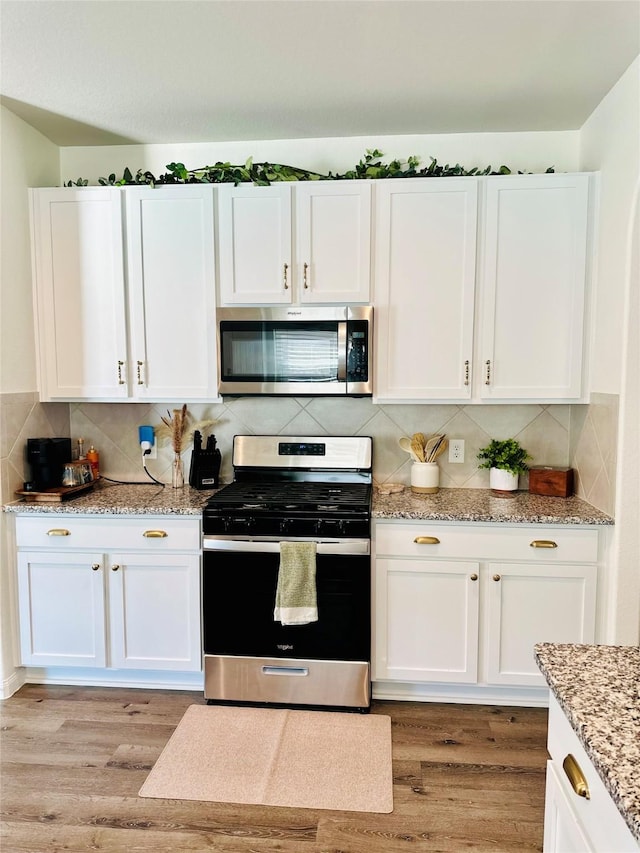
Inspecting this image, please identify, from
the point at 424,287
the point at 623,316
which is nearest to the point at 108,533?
the point at 424,287

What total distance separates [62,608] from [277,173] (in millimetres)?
2372

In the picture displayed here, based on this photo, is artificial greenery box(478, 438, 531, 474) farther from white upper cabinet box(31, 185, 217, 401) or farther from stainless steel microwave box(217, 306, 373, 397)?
white upper cabinet box(31, 185, 217, 401)

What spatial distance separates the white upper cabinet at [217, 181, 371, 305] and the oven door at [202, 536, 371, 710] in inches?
47.4

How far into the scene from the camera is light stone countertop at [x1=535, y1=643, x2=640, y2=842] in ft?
2.61

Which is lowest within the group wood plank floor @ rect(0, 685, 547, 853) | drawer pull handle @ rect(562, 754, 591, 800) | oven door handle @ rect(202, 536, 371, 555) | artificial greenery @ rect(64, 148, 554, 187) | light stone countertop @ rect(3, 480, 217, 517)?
wood plank floor @ rect(0, 685, 547, 853)

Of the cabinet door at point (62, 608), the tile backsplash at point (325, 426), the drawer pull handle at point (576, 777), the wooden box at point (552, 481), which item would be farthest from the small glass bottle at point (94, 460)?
Result: the drawer pull handle at point (576, 777)

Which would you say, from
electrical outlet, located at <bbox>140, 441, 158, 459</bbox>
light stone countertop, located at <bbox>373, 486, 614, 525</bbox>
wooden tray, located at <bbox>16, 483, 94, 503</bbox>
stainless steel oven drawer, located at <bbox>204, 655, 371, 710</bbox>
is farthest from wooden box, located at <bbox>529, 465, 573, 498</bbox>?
wooden tray, located at <bbox>16, 483, 94, 503</bbox>

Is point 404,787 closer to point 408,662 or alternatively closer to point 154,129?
point 408,662

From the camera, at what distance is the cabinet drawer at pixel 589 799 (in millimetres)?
816

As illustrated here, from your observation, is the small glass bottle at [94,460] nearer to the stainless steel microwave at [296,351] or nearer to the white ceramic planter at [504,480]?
the stainless steel microwave at [296,351]

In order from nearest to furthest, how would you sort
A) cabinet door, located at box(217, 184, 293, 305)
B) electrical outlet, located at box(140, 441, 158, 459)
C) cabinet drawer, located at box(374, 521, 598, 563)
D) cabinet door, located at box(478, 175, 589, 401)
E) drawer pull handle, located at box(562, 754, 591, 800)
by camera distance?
drawer pull handle, located at box(562, 754, 591, 800)
cabinet drawer, located at box(374, 521, 598, 563)
cabinet door, located at box(478, 175, 589, 401)
cabinet door, located at box(217, 184, 293, 305)
electrical outlet, located at box(140, 441, 158, 459)

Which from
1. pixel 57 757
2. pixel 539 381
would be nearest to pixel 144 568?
pixel 57 757

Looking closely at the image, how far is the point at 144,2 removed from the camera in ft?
5.98

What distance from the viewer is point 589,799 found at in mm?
923
